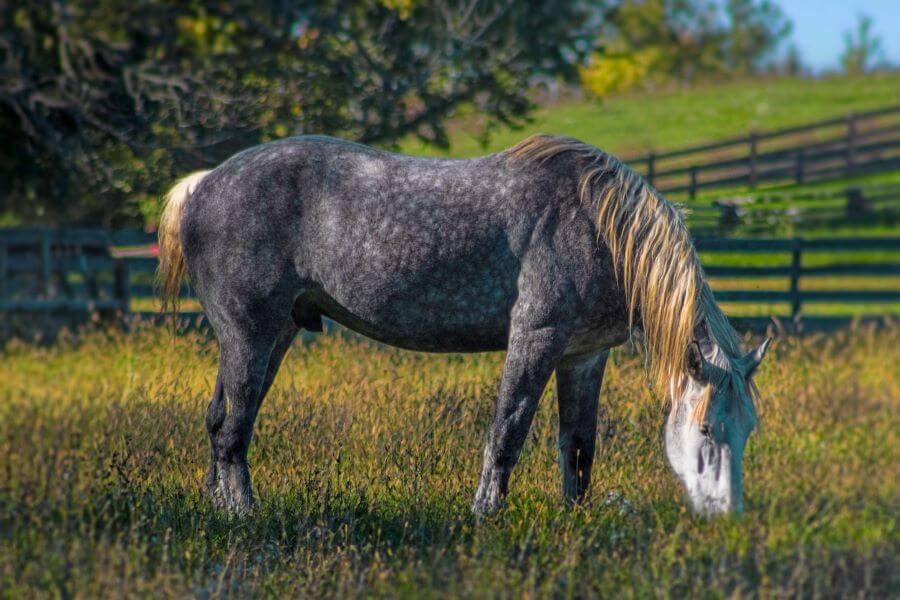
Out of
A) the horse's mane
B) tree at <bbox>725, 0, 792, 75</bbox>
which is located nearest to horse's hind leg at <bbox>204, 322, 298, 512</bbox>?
the horse's mane

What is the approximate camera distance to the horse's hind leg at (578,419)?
17.8ft

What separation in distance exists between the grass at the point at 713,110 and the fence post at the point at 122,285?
759 inches

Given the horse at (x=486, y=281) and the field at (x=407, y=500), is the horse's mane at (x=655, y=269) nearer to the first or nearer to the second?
the horse at (x=486, y=281)

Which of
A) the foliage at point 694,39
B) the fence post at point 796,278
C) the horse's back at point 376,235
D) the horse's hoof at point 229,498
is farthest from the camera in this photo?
the foliage at point 694,39

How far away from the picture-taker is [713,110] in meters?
38.1

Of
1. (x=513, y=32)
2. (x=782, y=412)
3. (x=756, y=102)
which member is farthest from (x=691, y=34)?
(x=782, y=412)

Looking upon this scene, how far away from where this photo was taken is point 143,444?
579 cm

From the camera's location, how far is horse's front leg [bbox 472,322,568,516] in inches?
196

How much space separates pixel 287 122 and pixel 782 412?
6.81 metres

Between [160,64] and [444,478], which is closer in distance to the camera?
[444,478]

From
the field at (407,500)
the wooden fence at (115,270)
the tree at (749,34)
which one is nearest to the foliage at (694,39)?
the tree at (749,34)

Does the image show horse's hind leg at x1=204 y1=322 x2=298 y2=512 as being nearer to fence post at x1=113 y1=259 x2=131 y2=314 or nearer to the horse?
the horse

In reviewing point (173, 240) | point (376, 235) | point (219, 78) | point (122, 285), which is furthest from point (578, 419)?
point (122, 285)

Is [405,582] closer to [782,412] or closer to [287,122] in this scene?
[782,412]
